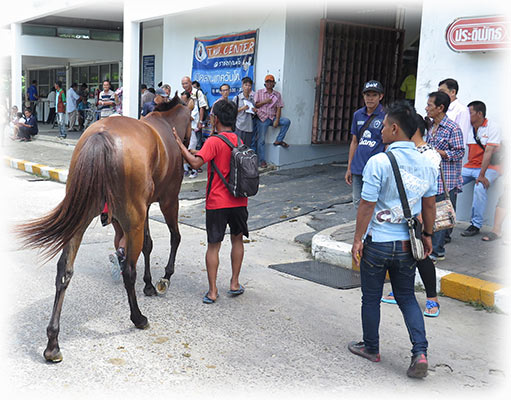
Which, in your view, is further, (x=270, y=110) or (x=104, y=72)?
(x=104, y=72)

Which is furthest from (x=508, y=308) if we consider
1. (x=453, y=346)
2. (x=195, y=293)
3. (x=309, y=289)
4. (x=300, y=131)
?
(x=300, y=131)

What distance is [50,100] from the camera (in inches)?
1056

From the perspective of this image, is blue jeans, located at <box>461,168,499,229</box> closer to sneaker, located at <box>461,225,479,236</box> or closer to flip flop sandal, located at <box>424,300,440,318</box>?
sneaker, located at <box>461,225,479,236</box>

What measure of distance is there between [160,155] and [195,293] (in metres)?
1.33

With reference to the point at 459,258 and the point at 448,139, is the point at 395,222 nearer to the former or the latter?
A: the point at 448,139

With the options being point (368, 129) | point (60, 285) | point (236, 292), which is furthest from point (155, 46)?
point (60, 285)

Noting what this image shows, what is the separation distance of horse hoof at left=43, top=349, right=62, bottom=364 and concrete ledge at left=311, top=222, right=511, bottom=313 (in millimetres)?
3423

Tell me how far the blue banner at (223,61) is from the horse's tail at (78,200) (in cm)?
849

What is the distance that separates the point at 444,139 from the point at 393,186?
230 cm

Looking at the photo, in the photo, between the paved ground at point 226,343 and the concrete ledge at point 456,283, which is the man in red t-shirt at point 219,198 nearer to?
the paved ground at point 226,343

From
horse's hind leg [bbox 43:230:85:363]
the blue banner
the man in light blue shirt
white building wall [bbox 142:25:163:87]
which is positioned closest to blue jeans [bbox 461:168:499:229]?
the man in light blue shirt

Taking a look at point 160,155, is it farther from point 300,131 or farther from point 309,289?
point 300,131

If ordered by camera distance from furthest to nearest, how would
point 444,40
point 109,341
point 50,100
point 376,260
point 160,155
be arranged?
point 50,100 → point 444,40 → point 160,155 → point 109,341 → point 376,260

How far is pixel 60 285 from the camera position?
3.79m
